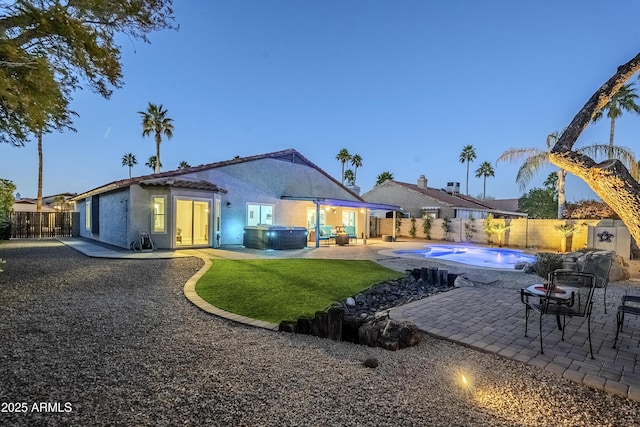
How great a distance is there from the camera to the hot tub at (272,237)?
1550 cm

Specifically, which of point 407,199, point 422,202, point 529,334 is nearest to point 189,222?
point 529,334

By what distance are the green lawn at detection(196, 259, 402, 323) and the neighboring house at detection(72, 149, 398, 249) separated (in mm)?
4917

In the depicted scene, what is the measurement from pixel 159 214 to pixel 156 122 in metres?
19.6

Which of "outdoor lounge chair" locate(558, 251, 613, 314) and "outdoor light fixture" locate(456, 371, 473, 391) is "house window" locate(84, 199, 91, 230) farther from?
"outdoor lounge chair" locate(558, 251, 613, 314)

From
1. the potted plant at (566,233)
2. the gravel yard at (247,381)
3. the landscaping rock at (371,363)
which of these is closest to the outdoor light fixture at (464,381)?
the gravel yard at (247,381)

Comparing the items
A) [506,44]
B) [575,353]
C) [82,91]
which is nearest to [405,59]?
[506,44]

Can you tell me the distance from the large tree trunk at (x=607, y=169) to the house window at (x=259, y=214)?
15298 mm

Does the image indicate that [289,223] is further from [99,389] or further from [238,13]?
[99,389]

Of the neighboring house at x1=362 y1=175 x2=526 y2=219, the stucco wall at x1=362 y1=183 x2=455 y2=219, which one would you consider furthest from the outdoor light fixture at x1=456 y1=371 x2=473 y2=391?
the stucco wall at x1=362 y1=183 x2=455 y2=219

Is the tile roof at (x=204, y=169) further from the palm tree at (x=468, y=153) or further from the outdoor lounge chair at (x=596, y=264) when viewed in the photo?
the palm tree at (x=468, y=153)

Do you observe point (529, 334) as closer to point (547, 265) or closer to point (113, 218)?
point (547, 265)

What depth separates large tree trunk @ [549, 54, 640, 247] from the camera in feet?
8.93

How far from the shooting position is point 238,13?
16.9 metres

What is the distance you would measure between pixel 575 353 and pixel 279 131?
4653 cm
